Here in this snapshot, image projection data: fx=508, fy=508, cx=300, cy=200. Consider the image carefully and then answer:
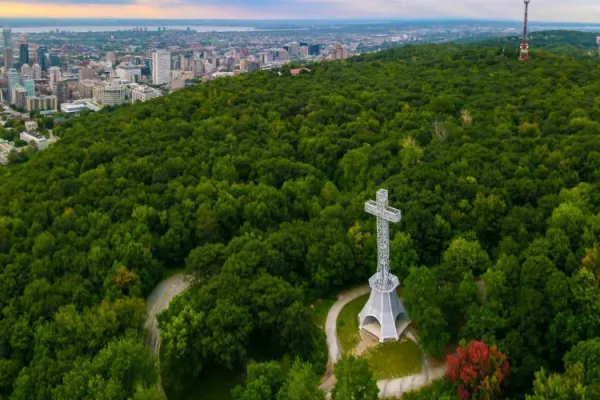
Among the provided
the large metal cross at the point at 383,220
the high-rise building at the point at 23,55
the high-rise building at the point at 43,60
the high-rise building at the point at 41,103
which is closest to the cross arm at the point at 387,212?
the large metal cross at the point at 383,220

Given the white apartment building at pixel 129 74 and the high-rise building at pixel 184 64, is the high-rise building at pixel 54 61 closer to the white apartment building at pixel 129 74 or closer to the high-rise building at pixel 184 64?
the white apartment building at pixel 129 74

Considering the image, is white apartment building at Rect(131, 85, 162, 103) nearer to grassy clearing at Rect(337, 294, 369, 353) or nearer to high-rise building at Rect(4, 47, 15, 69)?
high-rise building at Rect(4, 47, 15, 69)

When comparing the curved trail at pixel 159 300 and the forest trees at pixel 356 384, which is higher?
the forest trees at pixel 356 384

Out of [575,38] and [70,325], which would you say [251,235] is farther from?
[575,38]

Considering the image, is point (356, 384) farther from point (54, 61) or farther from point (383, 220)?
point (54, 61)

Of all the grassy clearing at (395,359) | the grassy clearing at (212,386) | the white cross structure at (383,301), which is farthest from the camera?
the white cross structure at (383,301)

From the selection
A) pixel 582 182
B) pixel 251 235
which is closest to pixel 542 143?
pixel 582 182
